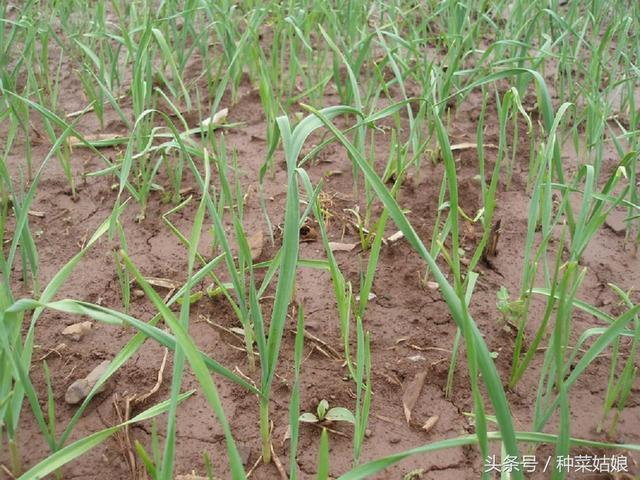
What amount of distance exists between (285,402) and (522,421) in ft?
1.36

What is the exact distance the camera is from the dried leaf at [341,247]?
150cm

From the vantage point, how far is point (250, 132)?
194 cm

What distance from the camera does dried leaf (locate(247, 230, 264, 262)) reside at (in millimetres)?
1452

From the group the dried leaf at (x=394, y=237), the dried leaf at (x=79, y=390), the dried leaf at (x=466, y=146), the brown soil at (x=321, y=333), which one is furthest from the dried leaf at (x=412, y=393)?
the dried leaf at (x=466, y=146)

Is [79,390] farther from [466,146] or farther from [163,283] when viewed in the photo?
[466,146]

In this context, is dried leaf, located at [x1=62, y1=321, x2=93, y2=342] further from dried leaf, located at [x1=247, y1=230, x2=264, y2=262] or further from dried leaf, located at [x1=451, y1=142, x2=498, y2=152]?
dried leaf, located at [x1=451, y1=142, x2=498, y2=152]

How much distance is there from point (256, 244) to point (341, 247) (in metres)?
0.20

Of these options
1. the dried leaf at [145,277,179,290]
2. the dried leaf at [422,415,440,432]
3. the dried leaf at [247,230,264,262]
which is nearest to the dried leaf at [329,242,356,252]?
the dried leaf at [247,230,264,262]

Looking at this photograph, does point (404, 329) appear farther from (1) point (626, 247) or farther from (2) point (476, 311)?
(1) point (626, 247)

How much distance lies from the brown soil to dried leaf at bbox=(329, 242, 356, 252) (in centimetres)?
3

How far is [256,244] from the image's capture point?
147 centimetres

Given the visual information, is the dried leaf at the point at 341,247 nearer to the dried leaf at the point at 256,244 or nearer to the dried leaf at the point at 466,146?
the dried leaf at the point at 256,244

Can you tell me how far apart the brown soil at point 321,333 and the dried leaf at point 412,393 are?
1cm

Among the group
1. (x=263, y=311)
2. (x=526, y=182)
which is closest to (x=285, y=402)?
(x=263, y=311)
